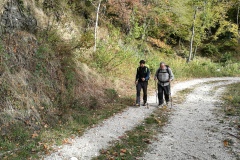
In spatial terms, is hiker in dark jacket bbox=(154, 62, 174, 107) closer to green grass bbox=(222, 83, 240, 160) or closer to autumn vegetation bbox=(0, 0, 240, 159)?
autumn vegetation bbox=(0, 0, 240, 159)

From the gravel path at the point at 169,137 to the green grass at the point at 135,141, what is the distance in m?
0.22

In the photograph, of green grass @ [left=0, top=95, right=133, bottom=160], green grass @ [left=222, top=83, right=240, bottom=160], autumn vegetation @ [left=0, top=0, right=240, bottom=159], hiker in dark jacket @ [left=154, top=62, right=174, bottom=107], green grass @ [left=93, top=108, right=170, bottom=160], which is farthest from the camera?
hiker in dark jacket @ [left=154, top=62, right=174, bottom=107]

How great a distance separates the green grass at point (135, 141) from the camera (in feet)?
19.7

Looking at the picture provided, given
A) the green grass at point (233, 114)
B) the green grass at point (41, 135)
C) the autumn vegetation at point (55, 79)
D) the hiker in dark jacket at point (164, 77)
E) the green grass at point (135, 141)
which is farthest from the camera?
the hiker in dark jacket at point (164, 77)

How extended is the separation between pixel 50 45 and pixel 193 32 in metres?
21.7

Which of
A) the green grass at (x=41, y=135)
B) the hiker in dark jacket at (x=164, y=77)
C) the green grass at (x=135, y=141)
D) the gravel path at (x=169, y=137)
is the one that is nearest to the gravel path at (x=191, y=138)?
the gravel path at (x=169, y=137)

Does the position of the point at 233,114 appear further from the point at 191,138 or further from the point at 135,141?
the point at 135,141

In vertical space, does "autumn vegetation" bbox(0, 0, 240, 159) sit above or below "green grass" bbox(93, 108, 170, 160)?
above

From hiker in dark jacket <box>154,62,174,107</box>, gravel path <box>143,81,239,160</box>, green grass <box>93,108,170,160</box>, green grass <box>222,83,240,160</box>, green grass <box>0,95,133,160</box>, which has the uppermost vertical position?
hiker in dark jacket <box>154,62,174,107</box>

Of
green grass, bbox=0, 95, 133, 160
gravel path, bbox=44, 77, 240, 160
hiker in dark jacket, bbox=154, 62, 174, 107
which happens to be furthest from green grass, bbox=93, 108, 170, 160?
hiker in dark jacket, bbox=154, 62, 174, 107

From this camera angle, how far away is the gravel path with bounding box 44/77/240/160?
19.8ft

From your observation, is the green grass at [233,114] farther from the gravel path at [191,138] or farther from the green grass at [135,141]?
the green grass at [135,141]

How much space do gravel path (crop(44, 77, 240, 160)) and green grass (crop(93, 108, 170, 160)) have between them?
0.22m

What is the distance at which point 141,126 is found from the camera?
27.2 feet
